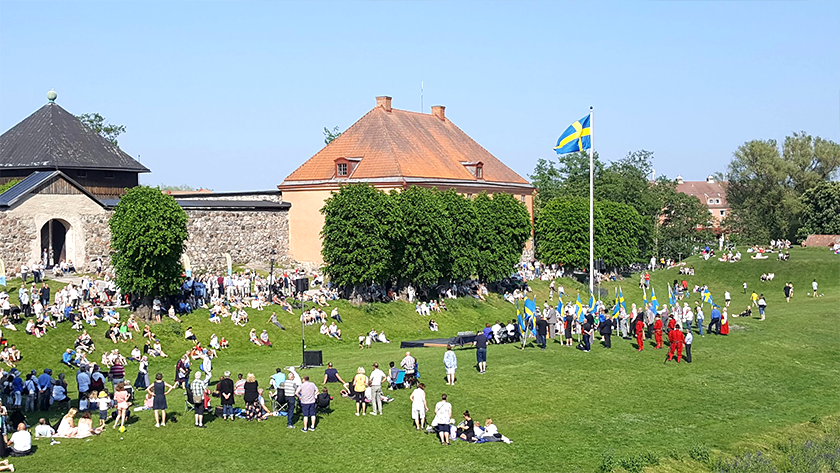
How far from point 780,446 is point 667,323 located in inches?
500

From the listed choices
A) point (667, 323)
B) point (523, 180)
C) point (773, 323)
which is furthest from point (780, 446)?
point (523, 180)

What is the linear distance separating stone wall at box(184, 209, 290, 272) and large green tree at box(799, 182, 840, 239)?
206ft

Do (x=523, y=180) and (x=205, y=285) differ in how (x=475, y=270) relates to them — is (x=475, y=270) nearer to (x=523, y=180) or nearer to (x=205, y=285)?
(x=205, y=285)

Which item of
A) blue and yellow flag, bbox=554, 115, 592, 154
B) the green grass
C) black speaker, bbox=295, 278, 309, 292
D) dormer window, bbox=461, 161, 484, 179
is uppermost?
dormer window, bbox=461, 161, 484, 179

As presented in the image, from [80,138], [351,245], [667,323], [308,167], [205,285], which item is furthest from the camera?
[308,167]

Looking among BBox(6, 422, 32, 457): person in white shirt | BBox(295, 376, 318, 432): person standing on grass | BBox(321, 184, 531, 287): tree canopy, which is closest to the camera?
BBox(6, 422, 32, 457): person in white shirt

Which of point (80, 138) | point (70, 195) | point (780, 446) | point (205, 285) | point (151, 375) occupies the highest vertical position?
point (80, 138)

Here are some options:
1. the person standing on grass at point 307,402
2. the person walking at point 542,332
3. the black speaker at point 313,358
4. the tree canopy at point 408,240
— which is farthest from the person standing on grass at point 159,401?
the tree canopy at point 408,240

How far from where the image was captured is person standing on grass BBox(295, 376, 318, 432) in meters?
24.5

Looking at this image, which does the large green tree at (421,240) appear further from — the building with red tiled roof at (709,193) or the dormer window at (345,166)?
the building with red tiled roof at (709,193)

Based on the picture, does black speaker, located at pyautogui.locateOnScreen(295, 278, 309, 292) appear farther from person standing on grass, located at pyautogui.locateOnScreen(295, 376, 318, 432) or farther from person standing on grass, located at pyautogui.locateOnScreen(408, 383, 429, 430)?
person standing on grass, located at pyautogui.locateOnScreen(408, 383, 429, 430)

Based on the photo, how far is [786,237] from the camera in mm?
106938

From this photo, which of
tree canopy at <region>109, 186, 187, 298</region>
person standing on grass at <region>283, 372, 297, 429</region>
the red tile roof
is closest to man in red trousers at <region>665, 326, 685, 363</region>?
person standing on grass at <region>283, 372, 297, 429</region>

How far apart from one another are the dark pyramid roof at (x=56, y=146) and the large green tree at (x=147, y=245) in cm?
1561
